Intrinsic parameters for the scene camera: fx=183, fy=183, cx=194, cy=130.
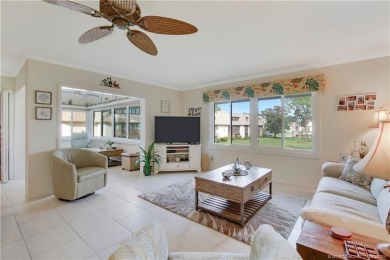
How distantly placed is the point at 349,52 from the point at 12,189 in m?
6.71

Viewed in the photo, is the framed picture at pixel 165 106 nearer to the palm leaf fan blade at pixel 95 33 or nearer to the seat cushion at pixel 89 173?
the seat cushion at pixel 89 173

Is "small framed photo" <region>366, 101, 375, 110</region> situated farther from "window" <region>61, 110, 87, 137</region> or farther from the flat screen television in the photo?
"window" <region>61, 110, 87, 137</region>

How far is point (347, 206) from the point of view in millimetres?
1874

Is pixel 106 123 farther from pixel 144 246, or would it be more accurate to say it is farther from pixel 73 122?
pixel 144 246

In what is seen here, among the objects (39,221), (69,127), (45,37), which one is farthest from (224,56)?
(69,127)

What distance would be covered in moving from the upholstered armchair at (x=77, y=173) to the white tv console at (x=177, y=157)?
166 centimetres

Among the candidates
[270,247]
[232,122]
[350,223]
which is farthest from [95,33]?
[232,122]

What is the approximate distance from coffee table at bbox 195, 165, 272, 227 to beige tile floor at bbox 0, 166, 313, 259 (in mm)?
385

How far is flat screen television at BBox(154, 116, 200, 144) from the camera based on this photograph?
16.7 ft

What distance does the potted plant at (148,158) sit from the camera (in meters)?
4.79

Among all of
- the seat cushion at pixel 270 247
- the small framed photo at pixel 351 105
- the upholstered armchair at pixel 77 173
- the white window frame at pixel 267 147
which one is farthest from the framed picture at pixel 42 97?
the small framed photo at pixel 351 105

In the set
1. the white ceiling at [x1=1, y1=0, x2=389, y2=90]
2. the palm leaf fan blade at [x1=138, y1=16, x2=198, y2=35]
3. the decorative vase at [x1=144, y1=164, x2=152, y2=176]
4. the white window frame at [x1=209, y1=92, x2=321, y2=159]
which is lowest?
the decorative vase at [x1=144, y1=164, x2=152, y2=176]

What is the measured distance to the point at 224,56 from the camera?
3.20m

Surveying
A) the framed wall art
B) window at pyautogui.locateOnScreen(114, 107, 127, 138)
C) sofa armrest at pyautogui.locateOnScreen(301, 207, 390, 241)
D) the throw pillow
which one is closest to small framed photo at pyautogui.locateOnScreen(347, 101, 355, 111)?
the framed wall art
